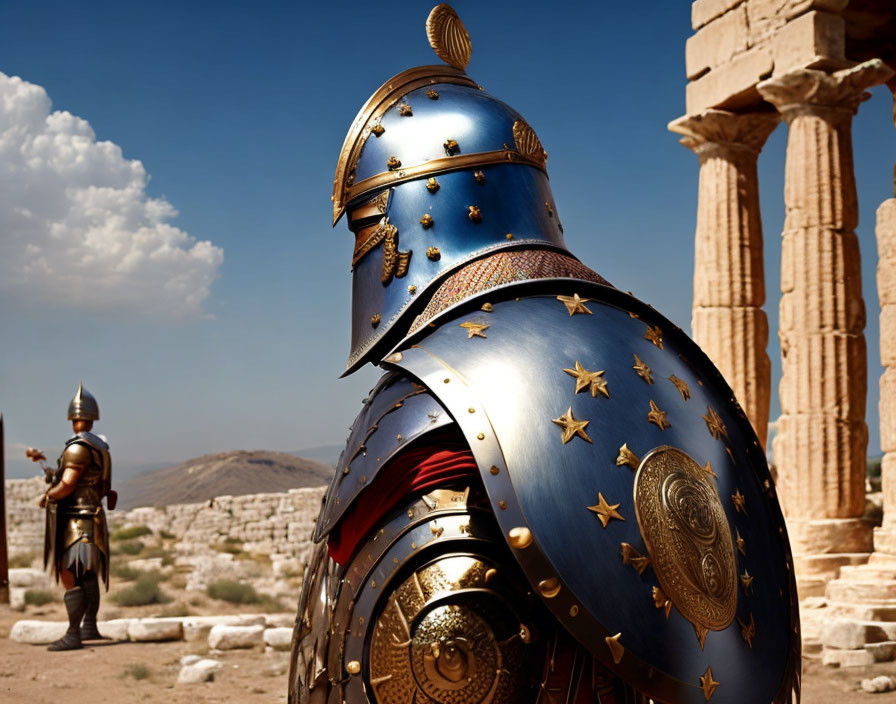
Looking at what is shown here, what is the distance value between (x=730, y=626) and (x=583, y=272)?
2.94 feet

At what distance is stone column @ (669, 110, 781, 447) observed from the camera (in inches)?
568

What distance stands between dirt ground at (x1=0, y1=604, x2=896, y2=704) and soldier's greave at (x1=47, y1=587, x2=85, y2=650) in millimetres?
113

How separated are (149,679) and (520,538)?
8.31 m

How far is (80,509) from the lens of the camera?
10.0 metres

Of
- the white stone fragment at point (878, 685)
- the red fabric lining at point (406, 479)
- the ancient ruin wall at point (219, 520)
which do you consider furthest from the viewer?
the ancient ruin wall at point (219, 520)


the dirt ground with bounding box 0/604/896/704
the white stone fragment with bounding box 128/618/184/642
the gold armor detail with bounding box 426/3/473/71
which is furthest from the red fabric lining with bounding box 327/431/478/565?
the white stone fragment with bounding box 128/618/184/642

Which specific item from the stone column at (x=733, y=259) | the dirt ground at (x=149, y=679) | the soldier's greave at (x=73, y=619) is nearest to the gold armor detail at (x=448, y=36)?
the dirt ground at (x=149, y=679)

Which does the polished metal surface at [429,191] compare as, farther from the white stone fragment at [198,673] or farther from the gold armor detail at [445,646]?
the white stone fragment at [198,673]

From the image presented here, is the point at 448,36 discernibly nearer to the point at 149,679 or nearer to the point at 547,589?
the point at 547,589

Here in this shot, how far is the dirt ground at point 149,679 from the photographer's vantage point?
857 cm

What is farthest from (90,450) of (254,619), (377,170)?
(377,170)

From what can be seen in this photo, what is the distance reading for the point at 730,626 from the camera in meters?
2.05

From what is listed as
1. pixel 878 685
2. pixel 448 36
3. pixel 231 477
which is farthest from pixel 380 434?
pixel 231 477

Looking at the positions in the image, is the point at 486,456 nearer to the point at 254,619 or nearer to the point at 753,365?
the point at 254,619
